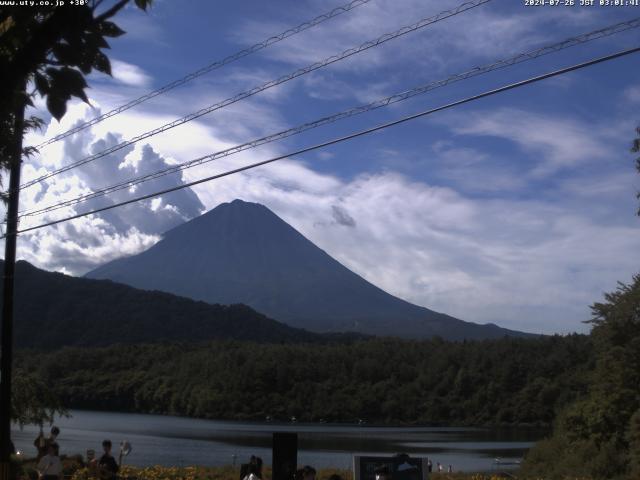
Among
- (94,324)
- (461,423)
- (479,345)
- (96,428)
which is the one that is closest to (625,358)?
(96,428)

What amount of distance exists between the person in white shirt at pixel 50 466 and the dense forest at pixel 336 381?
82.6 metres

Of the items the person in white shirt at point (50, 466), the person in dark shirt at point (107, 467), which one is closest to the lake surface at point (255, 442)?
the person in dark shirt at point (107, 467)

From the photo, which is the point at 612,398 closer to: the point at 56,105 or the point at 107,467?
the point at 107,467

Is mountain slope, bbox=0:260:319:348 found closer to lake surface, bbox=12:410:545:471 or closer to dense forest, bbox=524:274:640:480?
lake surface, bbox=12:410:545:471

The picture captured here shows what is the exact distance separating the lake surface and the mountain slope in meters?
67.4

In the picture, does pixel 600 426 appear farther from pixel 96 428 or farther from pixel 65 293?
pixel 65 293

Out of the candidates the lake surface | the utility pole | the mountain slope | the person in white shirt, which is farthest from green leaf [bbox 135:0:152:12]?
the mountain slope

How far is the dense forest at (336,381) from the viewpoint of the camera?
96.4m

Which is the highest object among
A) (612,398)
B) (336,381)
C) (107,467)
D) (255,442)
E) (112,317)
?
(112,317)

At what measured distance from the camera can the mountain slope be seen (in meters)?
160

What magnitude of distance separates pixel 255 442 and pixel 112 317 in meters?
112

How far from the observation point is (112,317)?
562 ft

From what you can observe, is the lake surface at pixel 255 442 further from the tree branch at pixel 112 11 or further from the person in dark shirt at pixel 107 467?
the tree branch at pixel 112 11

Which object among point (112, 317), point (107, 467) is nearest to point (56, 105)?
point (107, 467)
